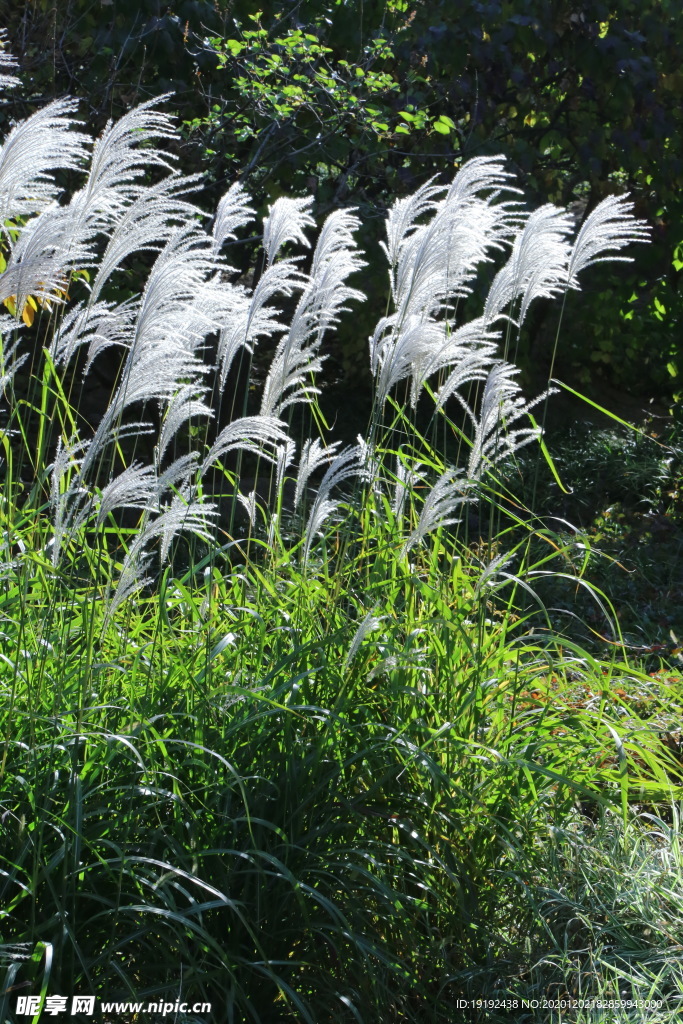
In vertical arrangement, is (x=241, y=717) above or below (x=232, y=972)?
above

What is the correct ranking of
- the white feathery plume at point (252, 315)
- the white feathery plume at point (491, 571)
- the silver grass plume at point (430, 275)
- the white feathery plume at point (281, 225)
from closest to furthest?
the white feathery plume at point (491, 571), the white feathery plume at point (252, 315), the silver grass plume at point (430, 275), the white feathery plume at point (281, 225)

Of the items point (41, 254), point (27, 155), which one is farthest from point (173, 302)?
point (27, 155)

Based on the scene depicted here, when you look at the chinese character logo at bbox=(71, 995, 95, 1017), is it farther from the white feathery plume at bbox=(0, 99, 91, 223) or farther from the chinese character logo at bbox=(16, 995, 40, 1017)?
the white feathery plume at bbox=(0, 99, 91, 223)

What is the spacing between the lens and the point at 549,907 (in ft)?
9.57

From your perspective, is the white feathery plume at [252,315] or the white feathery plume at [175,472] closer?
the white feathery plume at [175,472]

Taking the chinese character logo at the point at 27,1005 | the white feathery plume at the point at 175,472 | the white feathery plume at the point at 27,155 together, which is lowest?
the chinese character logo at the point at 27,1005

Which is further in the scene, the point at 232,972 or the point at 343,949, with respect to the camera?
the point at 343,949

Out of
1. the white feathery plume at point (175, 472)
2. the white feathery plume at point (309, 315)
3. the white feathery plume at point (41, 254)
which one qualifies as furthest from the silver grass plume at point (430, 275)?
the white feathery plume at point (41, 254)

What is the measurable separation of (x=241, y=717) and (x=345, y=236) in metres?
1.64

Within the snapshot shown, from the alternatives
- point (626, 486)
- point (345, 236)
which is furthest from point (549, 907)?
point (626, 486)

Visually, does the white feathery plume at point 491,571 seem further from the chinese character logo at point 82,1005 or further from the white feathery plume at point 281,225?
the chinese character logo at point 82,1005

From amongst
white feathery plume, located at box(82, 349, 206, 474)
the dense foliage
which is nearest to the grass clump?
white feathery plume, located at box(82, 349, 206, 474)

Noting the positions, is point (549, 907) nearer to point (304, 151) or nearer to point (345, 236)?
point (345, 236)

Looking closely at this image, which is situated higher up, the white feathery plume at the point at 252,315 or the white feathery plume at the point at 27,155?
the white feathery plume at the point at 27,155
